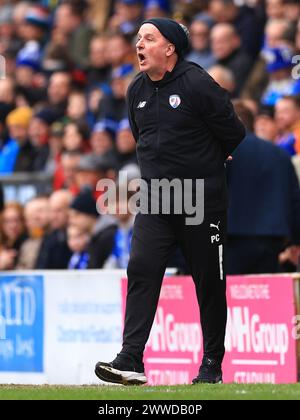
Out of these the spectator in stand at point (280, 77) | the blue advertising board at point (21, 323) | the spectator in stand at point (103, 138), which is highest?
the spectator in stand at point (280, 77)

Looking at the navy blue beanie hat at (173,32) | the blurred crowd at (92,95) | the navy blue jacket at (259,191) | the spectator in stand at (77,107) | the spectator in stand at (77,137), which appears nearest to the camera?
the navy blue beanie hat at (173,32)

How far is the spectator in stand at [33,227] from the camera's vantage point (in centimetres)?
1555

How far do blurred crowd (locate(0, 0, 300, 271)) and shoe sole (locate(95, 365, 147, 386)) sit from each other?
374 centimetres

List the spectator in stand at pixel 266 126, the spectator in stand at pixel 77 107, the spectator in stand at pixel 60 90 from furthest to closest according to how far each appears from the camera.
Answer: the spectator in stand at pixel 60 90
the spectator in stand at pixel 77 107
the spectator in stand at pixel 266 126

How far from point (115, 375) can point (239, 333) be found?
3.10m

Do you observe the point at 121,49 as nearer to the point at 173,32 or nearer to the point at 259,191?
the point at 259,191

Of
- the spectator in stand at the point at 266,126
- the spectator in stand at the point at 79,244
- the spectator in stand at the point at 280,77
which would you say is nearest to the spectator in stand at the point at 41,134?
the spectator in stand at the point at 79,244

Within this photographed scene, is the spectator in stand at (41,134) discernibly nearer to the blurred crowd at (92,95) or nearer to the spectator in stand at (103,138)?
the blurred crowd at (92,95)

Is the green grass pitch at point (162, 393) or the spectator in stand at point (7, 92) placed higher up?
the spectator in stand at point (7, 92)

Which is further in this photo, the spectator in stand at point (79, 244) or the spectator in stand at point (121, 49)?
the spectator in stand at point (121, 49)

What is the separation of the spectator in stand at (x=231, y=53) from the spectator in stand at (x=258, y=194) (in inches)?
166

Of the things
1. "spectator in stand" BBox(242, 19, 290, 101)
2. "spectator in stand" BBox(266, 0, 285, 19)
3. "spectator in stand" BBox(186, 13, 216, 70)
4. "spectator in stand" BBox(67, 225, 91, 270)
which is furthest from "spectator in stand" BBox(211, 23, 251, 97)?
"spectator in stand" BBox(67, 225, 91, 270)

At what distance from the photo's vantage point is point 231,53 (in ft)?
52.0

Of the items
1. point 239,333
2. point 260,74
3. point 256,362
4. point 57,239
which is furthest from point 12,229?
point 256,362
